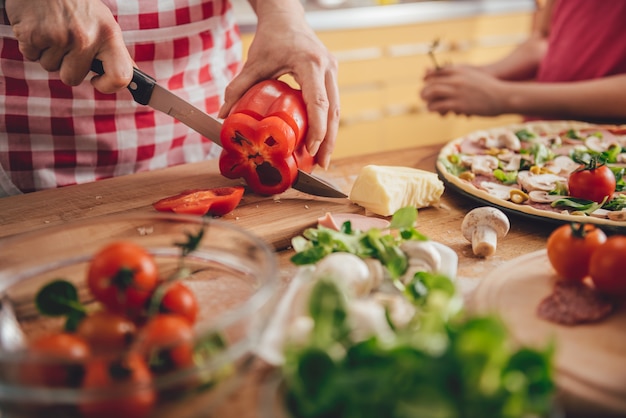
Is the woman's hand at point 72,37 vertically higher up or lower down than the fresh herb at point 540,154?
higher up

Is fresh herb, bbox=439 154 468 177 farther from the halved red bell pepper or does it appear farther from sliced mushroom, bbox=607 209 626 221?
the halved red bell pepper

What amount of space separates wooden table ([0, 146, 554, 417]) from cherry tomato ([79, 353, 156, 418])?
0.44 metres

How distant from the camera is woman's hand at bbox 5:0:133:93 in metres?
1.16

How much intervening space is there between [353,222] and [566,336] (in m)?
0.47

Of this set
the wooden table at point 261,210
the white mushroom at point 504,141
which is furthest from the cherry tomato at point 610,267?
the white mushroom at point 504,141

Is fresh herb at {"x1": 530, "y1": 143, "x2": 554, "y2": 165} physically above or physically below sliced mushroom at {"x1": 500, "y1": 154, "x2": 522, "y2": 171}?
above

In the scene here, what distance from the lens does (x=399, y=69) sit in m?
3.79

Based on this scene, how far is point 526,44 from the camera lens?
2.51m

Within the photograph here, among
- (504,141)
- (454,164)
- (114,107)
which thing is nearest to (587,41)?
(504,141)

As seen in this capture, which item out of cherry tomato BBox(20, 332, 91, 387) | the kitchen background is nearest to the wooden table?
cherry tomato BBox(20, 332, 91, 387)

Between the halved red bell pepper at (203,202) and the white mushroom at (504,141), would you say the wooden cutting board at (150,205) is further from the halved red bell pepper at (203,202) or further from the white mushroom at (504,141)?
the white mushroom at (504,141)

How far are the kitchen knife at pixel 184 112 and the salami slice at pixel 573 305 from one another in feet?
2.03

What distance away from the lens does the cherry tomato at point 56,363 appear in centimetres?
59

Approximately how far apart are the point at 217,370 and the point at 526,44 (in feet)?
7.45
